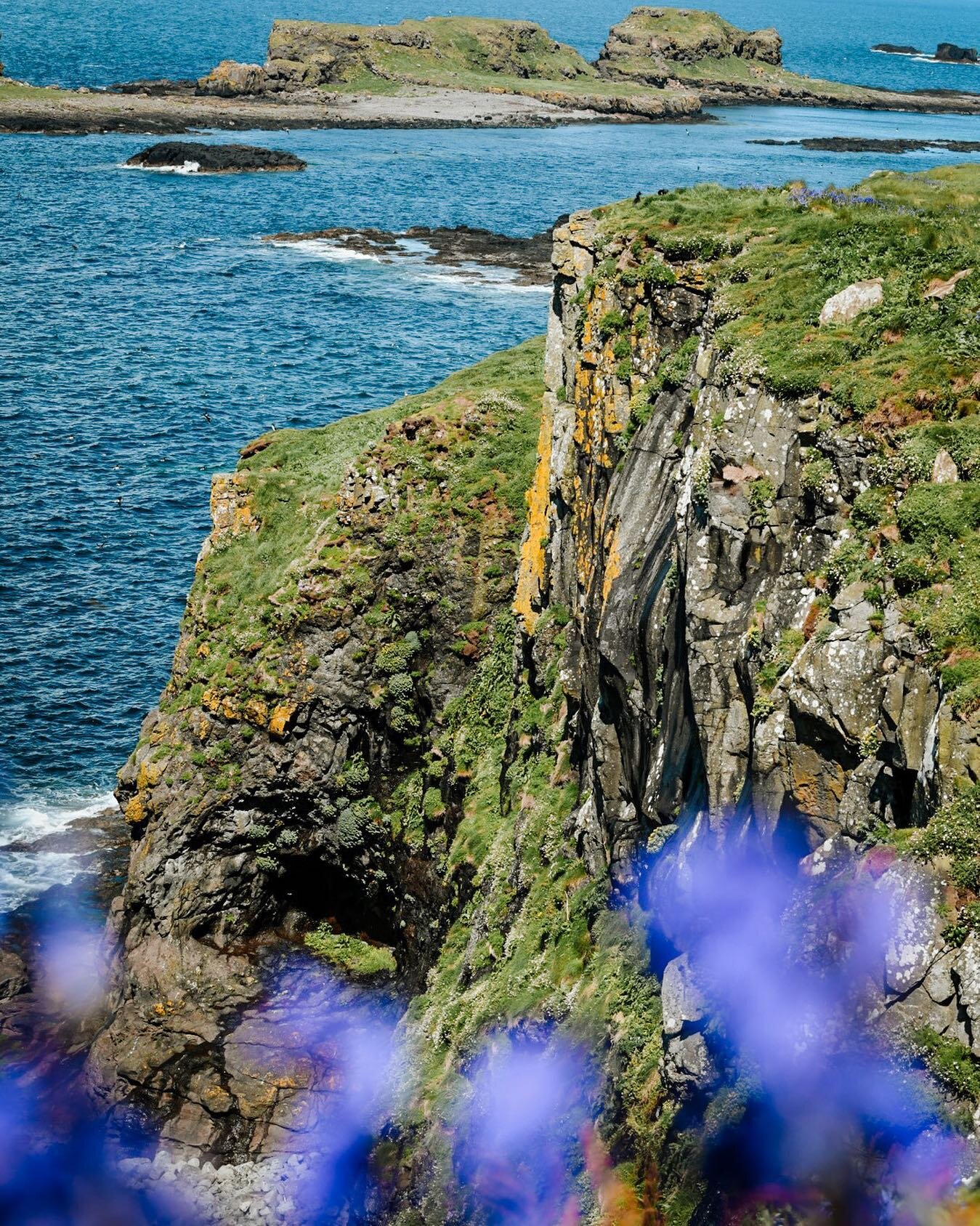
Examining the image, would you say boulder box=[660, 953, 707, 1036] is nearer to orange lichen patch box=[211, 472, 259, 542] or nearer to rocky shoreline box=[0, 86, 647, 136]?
orange lichen patch box=[211, 472, 259, 542]

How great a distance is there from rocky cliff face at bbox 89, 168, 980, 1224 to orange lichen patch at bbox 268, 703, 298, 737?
0.30ft

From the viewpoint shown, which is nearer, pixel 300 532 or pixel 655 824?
pixel 655 824

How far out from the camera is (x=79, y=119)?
14462 cm

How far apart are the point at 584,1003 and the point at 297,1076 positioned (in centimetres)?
1232

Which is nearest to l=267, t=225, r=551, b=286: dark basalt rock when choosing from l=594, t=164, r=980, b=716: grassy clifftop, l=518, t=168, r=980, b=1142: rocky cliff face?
l=594, t=164, r=980, b=716: grassy clifftop

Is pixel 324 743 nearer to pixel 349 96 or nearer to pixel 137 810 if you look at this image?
pixel 137 810

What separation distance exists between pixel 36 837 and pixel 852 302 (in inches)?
Answer: 1209

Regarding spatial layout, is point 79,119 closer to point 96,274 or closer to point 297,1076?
point 96,274

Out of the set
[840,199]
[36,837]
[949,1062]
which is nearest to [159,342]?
[36,837]

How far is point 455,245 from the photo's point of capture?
327 feet

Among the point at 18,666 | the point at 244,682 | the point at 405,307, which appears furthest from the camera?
the point at 405,307

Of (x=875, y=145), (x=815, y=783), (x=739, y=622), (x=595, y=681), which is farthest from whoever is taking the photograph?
(x=875, y=145)

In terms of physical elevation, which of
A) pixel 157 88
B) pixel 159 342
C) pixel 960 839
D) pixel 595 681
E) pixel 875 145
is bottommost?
pixel 595 681

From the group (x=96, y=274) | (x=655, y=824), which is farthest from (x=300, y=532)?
(x=96, y=274)
